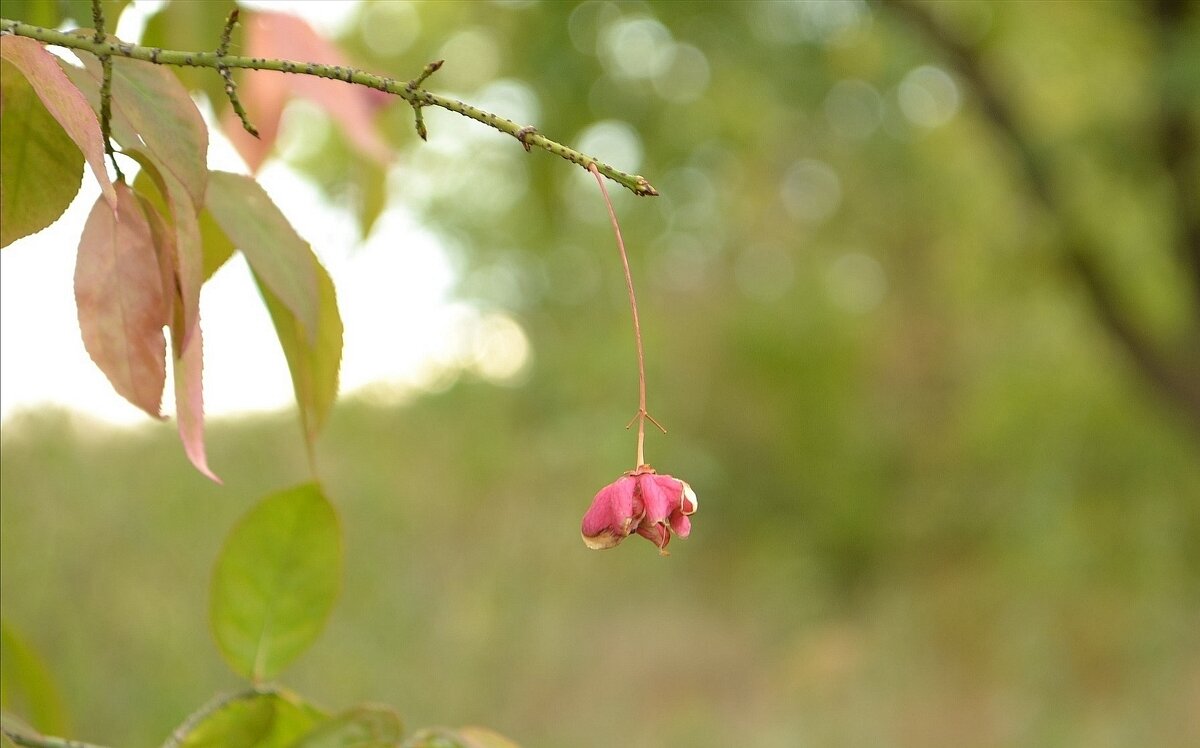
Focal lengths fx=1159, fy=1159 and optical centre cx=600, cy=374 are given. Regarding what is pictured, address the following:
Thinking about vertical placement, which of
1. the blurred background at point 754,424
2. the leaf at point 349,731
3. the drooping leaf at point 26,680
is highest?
the blurred background at point 754,424

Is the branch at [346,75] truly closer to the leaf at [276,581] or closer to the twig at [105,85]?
the twig at [105,85]

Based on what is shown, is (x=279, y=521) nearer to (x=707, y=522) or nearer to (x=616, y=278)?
(x=707, y=522)

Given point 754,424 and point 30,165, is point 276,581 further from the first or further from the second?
point 754,424

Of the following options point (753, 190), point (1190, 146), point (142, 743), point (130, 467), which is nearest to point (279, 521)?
point (142, 743)

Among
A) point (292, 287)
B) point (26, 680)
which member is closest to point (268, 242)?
point (292, 287)

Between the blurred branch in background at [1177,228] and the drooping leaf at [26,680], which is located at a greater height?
the blurred branch in background at [1177,228]

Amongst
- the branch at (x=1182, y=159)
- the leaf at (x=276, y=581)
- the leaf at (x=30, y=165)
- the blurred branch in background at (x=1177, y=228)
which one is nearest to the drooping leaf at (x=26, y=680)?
the leaf at (x=276, y=581)
